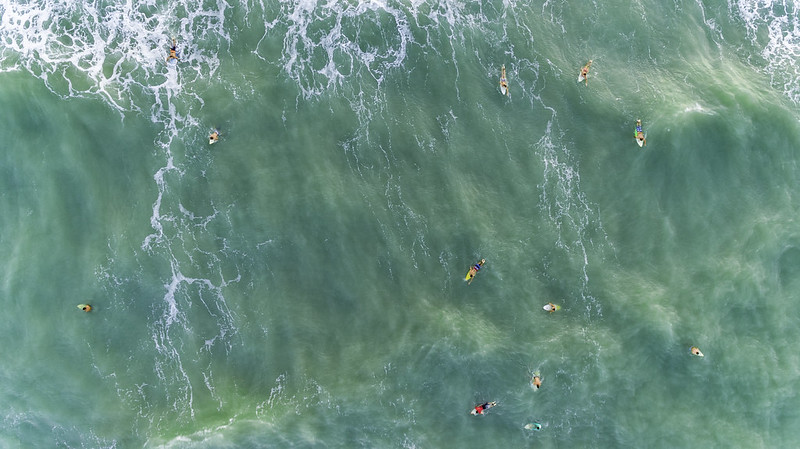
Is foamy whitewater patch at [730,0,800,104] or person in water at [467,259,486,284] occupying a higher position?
foamy whitewater patch at [730,0,800,104]

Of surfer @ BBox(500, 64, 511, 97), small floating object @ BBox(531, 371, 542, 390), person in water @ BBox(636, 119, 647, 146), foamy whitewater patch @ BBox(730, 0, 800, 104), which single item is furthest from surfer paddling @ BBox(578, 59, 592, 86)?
small floating object @ BBox(531, 371, 542, 390)

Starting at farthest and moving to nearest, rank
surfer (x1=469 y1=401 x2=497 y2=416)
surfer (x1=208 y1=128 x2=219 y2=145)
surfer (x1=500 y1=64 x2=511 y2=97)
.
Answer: surfer (x1=500 y1=64 x2=511 y2=97)
surfer (x1=208 y1=128 x2=219 y2=145)
surfer (x1=469 y1=401 x2=497 y2=416)

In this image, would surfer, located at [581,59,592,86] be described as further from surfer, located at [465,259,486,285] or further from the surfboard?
surfer, located at [465,259,486,285]

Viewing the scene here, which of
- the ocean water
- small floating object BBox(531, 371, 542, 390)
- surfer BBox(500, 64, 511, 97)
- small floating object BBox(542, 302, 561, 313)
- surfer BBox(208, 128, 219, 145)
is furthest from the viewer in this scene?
surfer BBox(500, 64, 511, 97)

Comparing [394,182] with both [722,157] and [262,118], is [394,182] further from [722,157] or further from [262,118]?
[722,157]

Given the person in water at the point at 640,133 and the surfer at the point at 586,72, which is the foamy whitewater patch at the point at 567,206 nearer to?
the person in water at the point at 640,133

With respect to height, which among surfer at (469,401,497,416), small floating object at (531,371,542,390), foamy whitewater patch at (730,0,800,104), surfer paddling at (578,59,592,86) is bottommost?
surfer at (469,401,497,416)

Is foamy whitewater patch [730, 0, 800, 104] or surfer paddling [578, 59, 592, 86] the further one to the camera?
foamy whitewater patch [730, 0, 800, 104]

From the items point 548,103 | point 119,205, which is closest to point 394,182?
point 548,103

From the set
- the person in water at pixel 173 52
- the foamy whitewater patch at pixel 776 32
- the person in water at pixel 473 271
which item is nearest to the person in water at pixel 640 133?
the foamy whitewater patch at pixel 776 32
